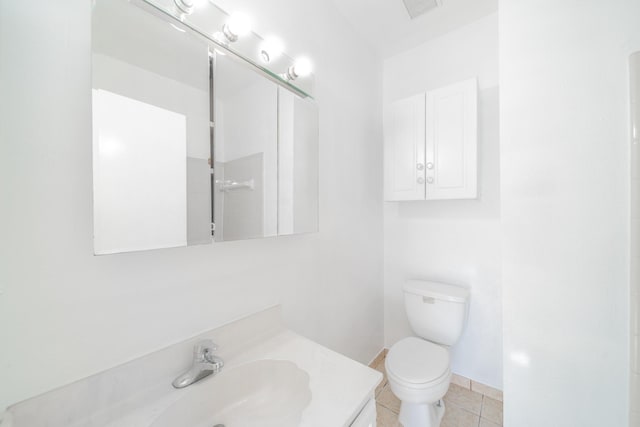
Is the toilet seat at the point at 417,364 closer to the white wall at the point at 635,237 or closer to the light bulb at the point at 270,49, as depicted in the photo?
the white wall at the point at 635,237

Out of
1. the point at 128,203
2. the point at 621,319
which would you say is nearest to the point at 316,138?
the point at 128,203

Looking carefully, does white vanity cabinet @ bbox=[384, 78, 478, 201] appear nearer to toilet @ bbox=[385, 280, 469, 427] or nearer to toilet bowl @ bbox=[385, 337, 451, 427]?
toilet @ bbox=[385, 280, 469, 427]

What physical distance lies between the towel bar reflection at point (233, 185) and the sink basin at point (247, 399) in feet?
2.06

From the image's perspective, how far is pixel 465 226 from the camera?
1.65m

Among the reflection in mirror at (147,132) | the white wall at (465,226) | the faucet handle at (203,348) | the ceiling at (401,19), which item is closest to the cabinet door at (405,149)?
the white wall at (465,226)

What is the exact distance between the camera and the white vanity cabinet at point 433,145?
1460 mm

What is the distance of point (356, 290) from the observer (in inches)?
64.9

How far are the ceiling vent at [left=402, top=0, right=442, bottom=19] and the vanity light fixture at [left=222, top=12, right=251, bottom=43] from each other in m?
1.12

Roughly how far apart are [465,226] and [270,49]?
159cm

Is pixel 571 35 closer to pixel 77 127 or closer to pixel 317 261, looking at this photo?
pixel 317 261

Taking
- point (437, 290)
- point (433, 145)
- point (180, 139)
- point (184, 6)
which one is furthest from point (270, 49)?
point (437, 290)

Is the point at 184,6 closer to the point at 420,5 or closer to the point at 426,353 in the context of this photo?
the point at 420,5

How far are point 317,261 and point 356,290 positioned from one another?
0.49 m

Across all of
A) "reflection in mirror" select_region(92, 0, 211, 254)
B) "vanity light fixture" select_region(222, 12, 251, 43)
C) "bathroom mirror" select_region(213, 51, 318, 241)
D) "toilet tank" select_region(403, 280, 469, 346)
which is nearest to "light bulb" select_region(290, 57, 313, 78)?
"bathroom mirror" select_region(213, 51, 318, 241)
